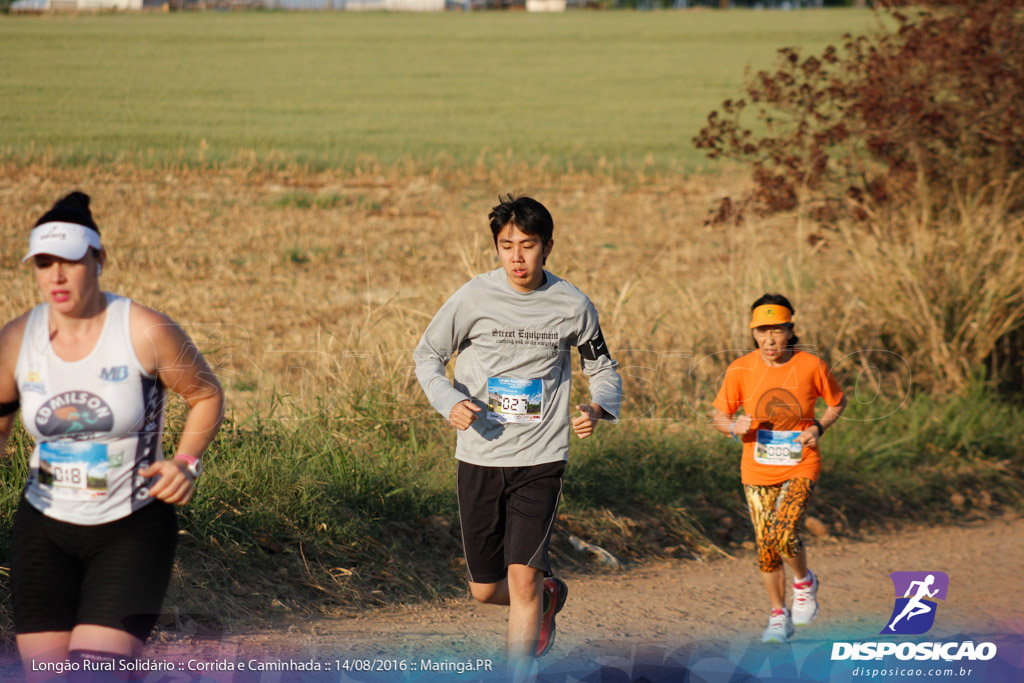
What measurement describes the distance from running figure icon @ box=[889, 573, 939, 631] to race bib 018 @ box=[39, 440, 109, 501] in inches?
156

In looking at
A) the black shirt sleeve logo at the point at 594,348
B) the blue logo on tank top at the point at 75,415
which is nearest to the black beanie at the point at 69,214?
the blue logo on tank top at the point at 75,415

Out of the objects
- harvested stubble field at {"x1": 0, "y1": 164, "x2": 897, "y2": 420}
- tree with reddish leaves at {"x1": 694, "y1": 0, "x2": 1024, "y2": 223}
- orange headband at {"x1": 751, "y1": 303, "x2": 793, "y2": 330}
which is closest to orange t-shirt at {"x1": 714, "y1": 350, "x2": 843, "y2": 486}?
orange headband at {"x1": 751, "y1": 303, "x2": 793, "y2": 330}

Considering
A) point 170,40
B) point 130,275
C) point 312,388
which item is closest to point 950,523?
point 312,388

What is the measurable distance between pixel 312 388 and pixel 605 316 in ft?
8.15

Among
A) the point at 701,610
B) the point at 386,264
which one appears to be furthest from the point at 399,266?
the point at 701,610

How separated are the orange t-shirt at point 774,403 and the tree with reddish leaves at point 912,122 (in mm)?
5764

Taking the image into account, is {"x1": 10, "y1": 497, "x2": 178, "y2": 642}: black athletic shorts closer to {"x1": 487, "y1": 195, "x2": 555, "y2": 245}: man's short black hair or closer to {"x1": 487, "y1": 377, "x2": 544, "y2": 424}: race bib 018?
{"x1": 487, "y1": 377, "x2": 544, "y2": 424}: race bib 018

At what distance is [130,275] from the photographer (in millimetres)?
12766

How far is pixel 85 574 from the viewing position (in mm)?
3227

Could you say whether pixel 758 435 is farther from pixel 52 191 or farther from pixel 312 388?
pixel 52 191

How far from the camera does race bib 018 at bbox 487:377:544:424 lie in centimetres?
427

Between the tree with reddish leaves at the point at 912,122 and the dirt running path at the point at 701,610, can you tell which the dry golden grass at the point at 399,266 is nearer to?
the tree with reddish leaves at the point at 912,122

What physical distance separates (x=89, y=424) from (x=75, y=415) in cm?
5

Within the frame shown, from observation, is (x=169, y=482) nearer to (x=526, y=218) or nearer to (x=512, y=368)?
(x=512, y=368)
